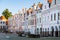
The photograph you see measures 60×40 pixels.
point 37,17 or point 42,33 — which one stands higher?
point 37,17

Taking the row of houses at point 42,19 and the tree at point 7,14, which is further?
the tree at point 7,14

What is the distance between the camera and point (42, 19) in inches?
1754

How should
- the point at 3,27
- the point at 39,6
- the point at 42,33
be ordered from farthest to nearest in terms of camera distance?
the point at 3,27
the point at 39,6
the point at 42,33

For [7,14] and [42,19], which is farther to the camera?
[7,14]

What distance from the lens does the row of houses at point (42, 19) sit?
38.1 m

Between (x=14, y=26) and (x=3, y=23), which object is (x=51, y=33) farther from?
(x=3, y=23)

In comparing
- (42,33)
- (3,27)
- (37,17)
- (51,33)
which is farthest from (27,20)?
(3,27)

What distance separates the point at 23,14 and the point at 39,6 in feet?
48.2

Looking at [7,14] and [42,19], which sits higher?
[7,14]

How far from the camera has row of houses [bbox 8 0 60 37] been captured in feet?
125

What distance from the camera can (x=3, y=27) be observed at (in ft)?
264

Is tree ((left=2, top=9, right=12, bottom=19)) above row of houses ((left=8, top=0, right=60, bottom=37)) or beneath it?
above

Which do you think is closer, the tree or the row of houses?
the row of houses

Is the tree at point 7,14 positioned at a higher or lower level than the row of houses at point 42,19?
higher
